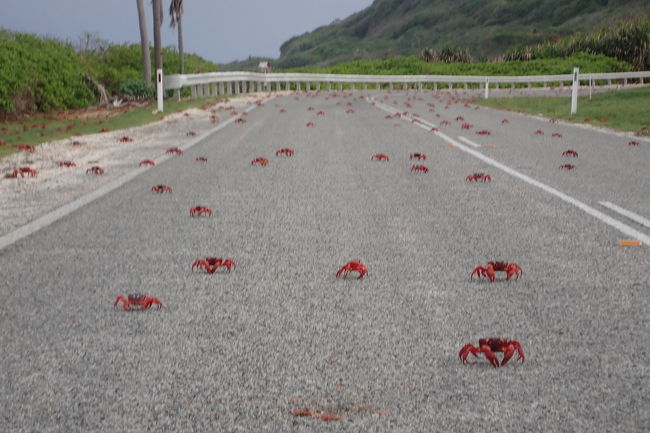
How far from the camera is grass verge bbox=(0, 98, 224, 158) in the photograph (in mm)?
17422

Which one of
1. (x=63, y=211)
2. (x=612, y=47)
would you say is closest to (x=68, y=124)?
(x=63, y=211)

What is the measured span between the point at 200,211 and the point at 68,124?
15416 millimetres

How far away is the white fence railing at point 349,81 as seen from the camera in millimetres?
40500

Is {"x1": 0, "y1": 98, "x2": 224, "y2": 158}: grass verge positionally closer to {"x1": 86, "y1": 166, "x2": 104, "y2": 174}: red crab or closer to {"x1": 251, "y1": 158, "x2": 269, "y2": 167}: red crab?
{"x1": 86, "y1": 166, "x2": 104, "y2": 174}: red crab

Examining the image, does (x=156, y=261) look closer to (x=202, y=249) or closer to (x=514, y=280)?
(x=202, y=249)

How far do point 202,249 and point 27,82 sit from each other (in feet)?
66.5

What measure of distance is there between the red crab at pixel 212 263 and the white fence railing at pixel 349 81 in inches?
1248

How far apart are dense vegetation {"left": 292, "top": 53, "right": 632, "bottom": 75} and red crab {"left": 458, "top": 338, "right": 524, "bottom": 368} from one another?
56156 mm

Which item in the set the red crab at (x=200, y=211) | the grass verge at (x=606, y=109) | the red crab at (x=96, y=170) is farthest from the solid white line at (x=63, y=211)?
the grass verge at (x=606, y=109)

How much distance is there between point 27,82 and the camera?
80.5 feet

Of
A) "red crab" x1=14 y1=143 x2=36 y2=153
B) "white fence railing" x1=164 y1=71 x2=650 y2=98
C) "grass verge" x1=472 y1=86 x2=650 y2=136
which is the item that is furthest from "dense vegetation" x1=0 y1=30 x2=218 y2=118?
"grass verge" x1=472 y1=86 x2=650 y2=136

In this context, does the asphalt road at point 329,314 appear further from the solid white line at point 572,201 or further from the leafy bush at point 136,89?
the leafy bush at point 136,89

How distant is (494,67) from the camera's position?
211ft

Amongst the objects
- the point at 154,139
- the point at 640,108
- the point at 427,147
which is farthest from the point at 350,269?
the point at 640,108
